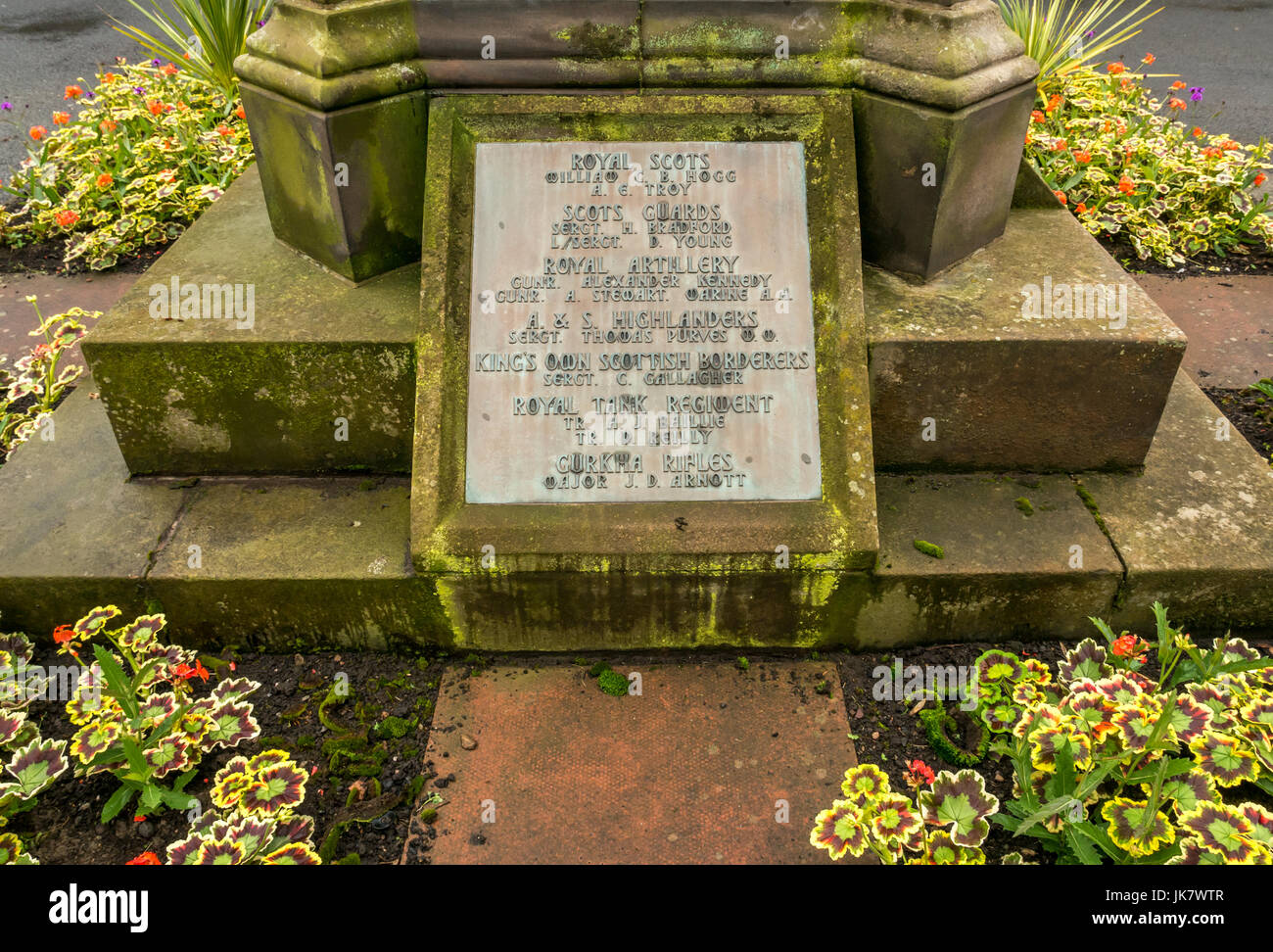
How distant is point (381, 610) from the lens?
2758mm

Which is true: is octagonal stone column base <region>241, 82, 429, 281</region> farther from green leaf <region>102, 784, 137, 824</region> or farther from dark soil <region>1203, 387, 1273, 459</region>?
dark soil <region>1203, 387, 1273, 459</region>

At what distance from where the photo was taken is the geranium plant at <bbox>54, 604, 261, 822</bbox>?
2.33m

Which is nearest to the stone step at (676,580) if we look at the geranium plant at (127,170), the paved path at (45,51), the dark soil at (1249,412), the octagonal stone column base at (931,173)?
the dark soil at (1249,412)

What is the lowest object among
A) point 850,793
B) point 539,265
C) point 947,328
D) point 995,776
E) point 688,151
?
point 995,776

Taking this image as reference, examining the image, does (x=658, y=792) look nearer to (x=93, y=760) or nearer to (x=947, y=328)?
(x=93, y=760)

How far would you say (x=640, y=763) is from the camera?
2.53 m

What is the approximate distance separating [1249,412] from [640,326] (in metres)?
2.75

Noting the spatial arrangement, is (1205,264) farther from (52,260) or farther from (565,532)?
(52,260)

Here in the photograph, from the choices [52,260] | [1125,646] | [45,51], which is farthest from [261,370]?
[45,51]

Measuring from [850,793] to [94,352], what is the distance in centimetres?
269

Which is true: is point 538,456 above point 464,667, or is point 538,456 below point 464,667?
above

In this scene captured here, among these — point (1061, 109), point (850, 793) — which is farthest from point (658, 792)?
point (1061, 109)

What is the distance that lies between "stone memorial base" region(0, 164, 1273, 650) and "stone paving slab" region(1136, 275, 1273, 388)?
3.38 ft

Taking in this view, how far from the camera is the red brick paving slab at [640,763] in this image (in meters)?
2.34
